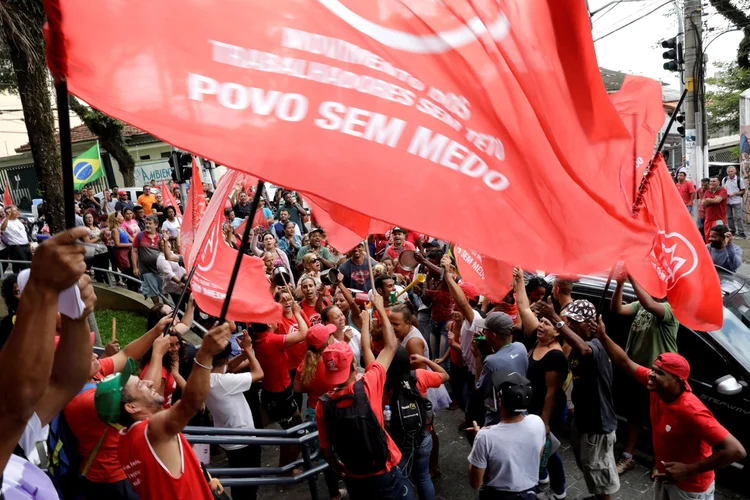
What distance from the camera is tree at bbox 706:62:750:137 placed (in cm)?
4168

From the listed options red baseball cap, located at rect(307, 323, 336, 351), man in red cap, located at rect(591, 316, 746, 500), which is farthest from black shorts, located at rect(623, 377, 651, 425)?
red baseball cap, located at rect(307, 323, 336, 351)

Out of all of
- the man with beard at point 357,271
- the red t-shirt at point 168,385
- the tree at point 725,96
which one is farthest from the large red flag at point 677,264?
the tree at point 725,96

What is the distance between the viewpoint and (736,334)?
535cm

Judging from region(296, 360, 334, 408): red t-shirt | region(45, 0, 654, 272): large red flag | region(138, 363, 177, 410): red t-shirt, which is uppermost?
region(45, 0, 654, 272): large red flag

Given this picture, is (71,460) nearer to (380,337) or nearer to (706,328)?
(380,337)

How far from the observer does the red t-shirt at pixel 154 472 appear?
301 cm

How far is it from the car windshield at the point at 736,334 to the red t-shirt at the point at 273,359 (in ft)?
12.7

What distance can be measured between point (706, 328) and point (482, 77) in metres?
2.63

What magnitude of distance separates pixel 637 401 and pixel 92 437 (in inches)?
185

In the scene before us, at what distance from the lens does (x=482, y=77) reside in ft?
7.34

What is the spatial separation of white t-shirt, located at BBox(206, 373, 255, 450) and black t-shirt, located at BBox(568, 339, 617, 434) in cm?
271

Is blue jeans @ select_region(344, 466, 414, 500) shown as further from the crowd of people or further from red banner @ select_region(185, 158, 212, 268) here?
red banner @ select_region(185, 158, 212, 268)

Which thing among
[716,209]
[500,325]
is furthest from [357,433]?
[716,209]

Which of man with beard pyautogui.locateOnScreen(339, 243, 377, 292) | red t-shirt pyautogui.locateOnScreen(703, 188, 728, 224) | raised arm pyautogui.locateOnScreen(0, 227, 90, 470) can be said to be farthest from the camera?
red t-shirt pyautogui.locateOnScreen(703, 188, 728, 224)
